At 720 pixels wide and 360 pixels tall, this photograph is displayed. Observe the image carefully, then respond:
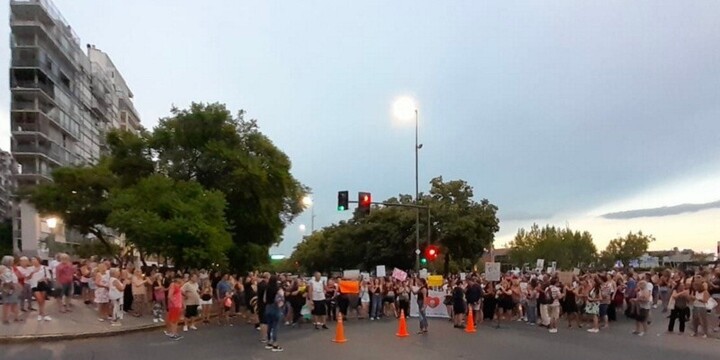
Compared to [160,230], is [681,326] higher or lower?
lower

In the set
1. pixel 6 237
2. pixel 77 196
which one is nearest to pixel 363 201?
pixel 77 196

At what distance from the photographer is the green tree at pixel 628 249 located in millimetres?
103438

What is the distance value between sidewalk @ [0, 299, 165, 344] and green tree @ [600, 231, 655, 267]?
304 ft

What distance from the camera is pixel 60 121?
238 ft

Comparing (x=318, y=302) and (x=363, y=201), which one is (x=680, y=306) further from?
(x=363, y=201)

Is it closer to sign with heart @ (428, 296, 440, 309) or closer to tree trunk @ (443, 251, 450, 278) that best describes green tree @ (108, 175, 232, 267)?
sign with heart @ (428, 296, 440, 309)

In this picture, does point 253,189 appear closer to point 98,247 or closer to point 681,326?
point 681,326

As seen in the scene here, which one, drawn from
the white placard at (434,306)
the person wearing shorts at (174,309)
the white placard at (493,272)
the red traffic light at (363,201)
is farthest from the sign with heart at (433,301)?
the person wearing shorts at (174,309)

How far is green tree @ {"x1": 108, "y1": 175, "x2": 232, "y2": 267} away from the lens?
93.2ft

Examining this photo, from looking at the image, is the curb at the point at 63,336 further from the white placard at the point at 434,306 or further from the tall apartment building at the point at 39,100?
the tall apartment building at the point at 39,100

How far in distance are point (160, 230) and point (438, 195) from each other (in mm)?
34147

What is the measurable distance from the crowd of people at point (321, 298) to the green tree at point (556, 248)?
69759mm

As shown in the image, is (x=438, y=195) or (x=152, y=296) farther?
(x=438, y=195)

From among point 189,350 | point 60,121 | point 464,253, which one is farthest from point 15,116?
point 189,350
